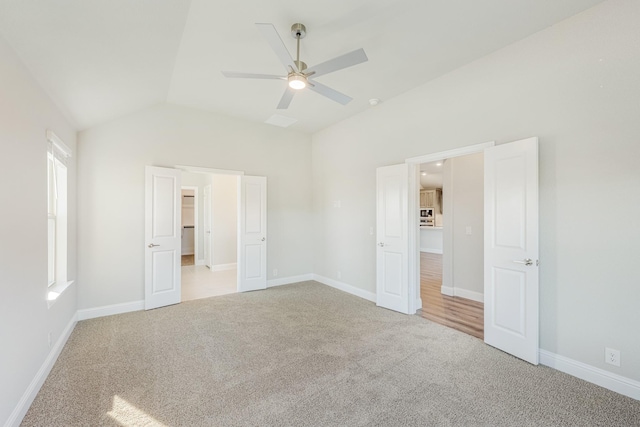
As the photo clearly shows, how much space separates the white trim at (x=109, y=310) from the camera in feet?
12.4

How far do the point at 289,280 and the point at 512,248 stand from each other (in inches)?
156

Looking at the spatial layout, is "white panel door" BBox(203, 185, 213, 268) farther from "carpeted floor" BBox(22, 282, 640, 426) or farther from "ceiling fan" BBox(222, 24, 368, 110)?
"ceiling fan" BBox(222, 24, 368, 110)

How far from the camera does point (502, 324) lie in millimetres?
2875

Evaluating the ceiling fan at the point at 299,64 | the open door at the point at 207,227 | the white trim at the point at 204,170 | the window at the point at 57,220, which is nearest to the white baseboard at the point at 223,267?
the open door at the point at 207,227

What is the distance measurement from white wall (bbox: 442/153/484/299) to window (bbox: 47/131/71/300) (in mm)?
5361

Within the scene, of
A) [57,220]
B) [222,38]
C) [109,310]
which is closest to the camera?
[222,38]

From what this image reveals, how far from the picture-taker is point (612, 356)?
2.27 meters

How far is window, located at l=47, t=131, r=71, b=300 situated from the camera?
3.07 meters

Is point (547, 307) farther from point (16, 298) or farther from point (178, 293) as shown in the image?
point (178, 293)

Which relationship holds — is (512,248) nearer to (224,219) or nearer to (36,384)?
(36,384)

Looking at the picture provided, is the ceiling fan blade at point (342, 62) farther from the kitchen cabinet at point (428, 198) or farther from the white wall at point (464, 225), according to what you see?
the kitchen cabinet at point (428, 198)

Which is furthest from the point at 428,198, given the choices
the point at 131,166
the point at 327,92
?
the point at 131,166

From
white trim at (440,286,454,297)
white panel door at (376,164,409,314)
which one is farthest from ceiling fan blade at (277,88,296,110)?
white trim at (440,286,454,297)

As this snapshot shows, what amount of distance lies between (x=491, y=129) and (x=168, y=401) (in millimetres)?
3972
